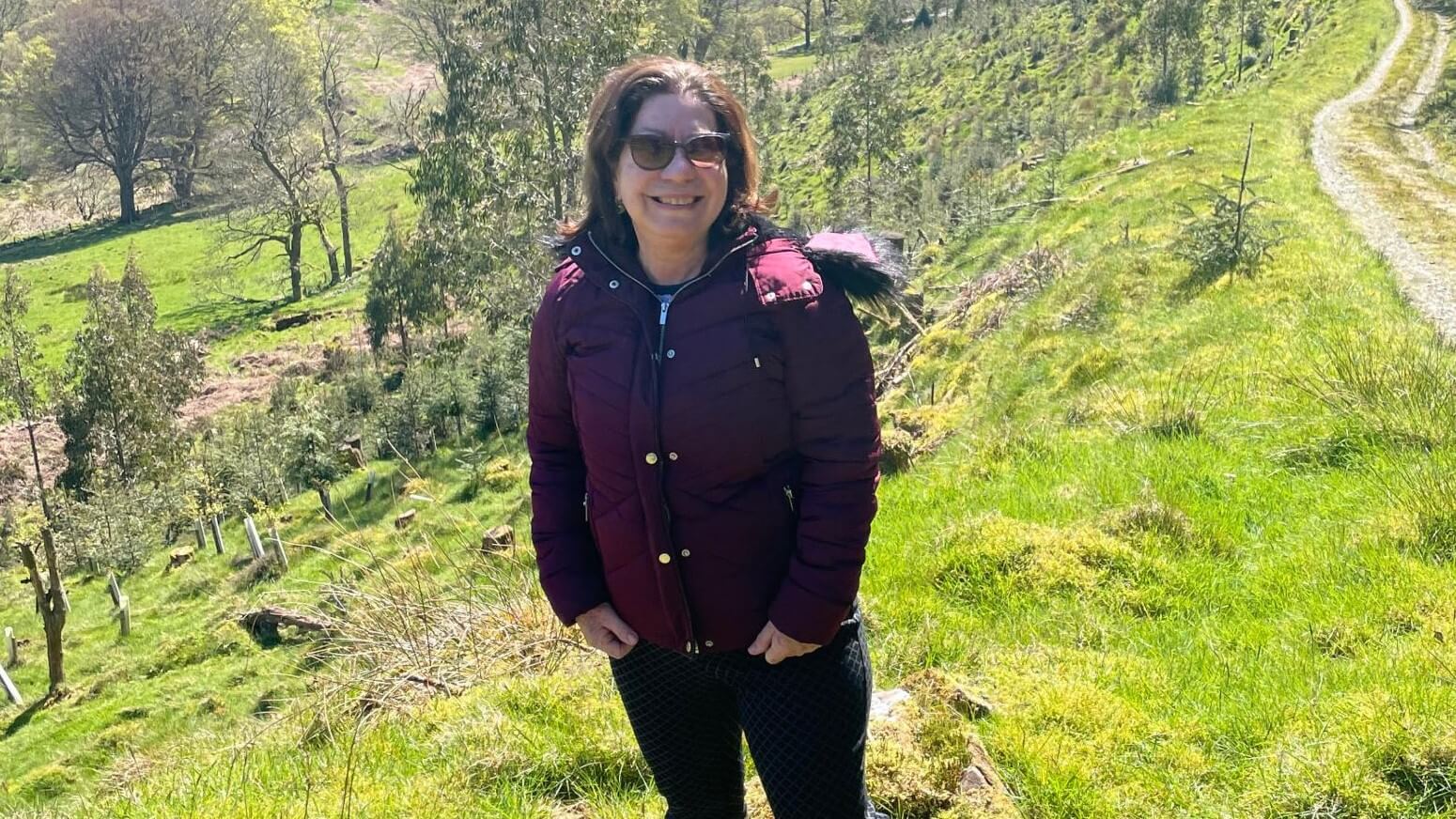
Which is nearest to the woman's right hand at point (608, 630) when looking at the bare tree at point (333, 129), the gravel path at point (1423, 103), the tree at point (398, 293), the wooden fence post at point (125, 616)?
the gravel path at point (1423, 103)

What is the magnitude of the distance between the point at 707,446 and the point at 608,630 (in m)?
0.50

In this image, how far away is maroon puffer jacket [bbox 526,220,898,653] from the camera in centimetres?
170

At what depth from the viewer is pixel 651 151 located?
1.81 m

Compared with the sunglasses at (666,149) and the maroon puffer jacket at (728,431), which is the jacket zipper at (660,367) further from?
the sunglasses at (666,149)

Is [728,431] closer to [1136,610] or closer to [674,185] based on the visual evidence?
[674,185]

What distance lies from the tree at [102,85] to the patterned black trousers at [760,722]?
5132 cm

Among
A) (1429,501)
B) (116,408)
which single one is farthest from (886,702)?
(116,408)

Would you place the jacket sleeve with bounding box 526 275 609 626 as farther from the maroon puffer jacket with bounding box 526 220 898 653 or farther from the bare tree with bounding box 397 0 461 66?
the bare tree with bounding box 397 0 461 66

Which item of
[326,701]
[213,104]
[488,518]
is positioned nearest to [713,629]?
[326,701]

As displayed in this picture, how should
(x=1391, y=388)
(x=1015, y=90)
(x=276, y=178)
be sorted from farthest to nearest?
(x=276, y=178)
(x=1015, y=90)
(x=1391, y=388)

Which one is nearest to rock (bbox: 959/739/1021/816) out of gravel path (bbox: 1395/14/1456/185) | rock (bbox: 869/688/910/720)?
rock (bbox: 869/688/910/720)

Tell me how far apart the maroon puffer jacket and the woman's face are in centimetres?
8

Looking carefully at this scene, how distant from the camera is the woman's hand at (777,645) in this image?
1.73 meters

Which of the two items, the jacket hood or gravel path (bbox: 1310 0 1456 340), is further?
gravel path (bbox: 1310 0 1456 340)
